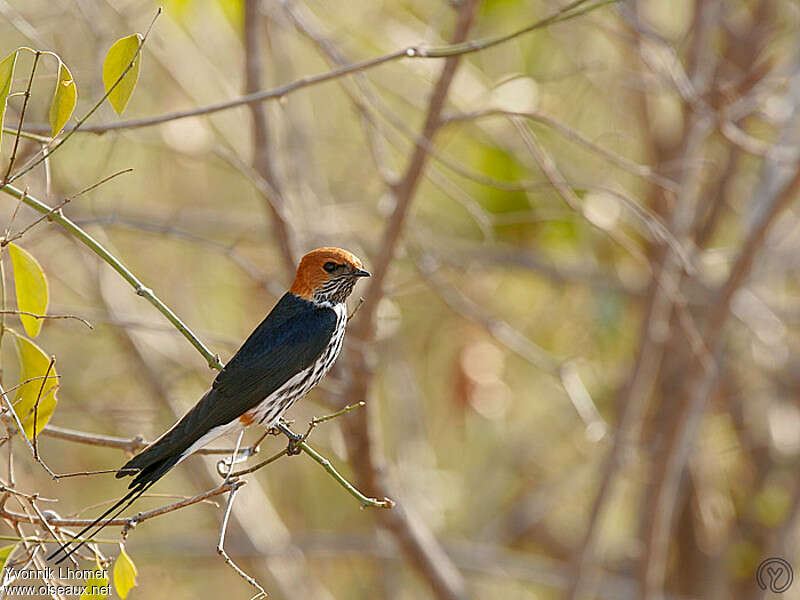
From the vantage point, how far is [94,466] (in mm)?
6965

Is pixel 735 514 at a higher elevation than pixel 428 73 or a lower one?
lower

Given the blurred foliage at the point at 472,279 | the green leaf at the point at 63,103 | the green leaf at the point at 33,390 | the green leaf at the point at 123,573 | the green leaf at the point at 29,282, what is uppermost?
the green leaf at the point at 63,103

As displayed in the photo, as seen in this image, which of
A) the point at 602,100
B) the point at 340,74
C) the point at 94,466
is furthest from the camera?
the point at 94,466

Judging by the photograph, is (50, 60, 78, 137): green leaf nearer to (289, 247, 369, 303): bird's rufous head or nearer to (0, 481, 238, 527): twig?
(0, 481, 238, 527): twig

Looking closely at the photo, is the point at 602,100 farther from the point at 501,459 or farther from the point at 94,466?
the point at 94,466

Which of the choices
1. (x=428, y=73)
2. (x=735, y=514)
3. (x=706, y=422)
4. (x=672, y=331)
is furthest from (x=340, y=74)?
(x=735, y=514)

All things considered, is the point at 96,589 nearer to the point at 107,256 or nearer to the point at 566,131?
the point at 107,256

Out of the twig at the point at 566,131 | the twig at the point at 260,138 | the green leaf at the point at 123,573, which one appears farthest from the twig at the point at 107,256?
the twig at the point at 260,138

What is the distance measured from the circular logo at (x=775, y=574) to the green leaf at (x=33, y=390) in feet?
13.0

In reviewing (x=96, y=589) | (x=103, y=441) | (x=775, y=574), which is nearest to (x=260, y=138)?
(x=103, y=441)

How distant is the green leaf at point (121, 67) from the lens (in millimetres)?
2271

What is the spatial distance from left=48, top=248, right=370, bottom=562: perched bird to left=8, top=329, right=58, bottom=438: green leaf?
0.88ft

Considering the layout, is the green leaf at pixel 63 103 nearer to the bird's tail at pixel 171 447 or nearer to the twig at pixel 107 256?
the twig at pixel 107 256

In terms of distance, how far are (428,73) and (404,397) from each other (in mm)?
1815
